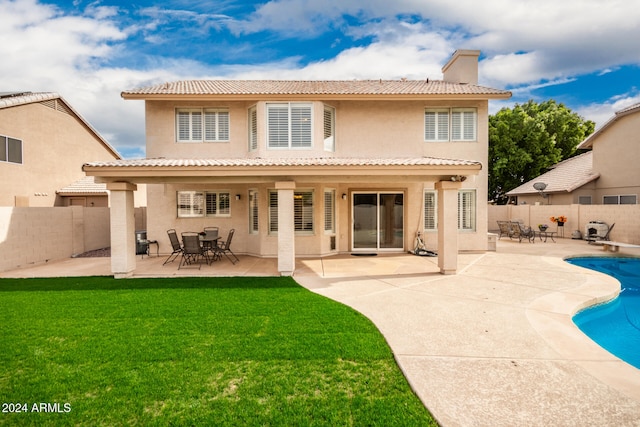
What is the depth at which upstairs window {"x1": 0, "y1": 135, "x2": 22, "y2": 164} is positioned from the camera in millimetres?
16355

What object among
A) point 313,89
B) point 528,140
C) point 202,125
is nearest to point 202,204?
point 202,125

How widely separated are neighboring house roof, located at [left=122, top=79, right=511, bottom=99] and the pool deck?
689 cm

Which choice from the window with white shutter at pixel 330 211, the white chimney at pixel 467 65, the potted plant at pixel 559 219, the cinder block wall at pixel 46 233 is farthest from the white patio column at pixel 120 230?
the potted plant at pixel 559 219

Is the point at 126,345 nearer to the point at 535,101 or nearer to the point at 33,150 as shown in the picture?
the point at 33,150

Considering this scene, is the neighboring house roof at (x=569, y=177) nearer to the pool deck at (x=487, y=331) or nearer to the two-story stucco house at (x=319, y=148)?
the two-story stucco house at (x=319, y=148)

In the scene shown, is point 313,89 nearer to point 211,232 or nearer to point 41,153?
point 211,232

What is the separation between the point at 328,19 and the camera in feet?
63.6

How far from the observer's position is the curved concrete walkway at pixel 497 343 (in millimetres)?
3594

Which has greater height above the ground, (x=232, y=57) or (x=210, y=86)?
(x=232, y=57)

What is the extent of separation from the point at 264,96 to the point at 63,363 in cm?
1111

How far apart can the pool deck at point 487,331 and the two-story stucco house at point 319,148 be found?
2.38 m

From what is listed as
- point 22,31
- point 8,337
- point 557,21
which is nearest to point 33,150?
point 22,31

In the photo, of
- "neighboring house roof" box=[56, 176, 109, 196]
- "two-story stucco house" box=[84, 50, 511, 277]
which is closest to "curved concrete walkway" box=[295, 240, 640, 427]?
"two-story stucco house" box=[84, 50, 511, 277]

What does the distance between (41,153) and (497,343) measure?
23.9 m
